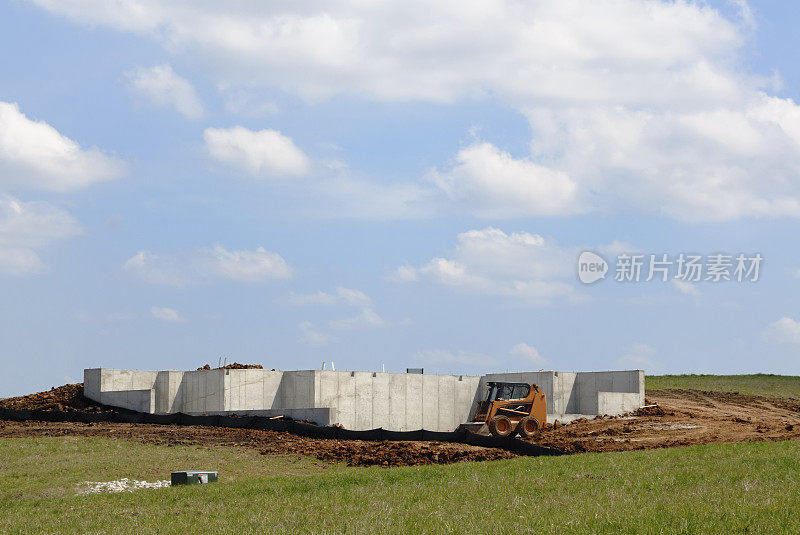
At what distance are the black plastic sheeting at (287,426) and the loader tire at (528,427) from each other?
2.78 meters

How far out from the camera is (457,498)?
511 inches

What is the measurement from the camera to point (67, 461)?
70.0 feet

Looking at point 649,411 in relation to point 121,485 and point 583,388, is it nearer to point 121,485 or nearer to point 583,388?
point 583,388

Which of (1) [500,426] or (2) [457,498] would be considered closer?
(2) [457,498]

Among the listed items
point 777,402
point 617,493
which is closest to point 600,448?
point 617,493

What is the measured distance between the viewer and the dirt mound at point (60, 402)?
35628mm

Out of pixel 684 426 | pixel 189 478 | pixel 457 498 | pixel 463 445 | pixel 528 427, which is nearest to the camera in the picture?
pixel 457 498

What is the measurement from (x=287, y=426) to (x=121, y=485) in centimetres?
1038

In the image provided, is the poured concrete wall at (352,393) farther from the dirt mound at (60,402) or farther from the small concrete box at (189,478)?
the small concrete box at (189,478)

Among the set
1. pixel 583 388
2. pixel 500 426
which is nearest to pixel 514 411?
pixel 500 426

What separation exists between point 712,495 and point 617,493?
1447mm

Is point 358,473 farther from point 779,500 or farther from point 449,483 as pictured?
point 779,500

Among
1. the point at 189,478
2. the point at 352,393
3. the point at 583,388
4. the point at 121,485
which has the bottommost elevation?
the point at 121,485

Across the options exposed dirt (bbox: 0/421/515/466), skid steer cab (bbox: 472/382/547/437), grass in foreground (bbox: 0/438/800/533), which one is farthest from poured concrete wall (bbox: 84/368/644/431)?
grass in foreground (bbox: 0/438/800/533)
